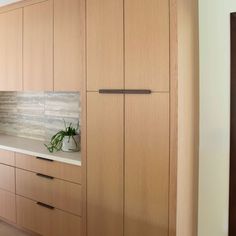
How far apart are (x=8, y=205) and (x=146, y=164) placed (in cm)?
191

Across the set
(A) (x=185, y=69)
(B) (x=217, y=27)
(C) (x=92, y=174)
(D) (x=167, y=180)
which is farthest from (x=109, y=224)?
(B) (x=217, y=27)

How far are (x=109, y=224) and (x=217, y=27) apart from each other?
5.56 feet

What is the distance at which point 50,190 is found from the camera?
271 cm

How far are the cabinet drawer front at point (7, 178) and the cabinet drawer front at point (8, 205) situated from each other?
0.07m

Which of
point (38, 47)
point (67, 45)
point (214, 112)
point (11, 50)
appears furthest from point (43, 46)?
point (214, 112)

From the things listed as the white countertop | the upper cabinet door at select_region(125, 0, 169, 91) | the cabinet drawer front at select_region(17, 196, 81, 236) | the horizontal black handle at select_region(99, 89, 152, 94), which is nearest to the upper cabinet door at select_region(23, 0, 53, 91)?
the white countertop

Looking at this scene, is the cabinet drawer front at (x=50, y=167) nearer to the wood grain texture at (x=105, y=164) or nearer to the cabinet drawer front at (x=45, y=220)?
the wood grain texture at (x=105, y=164)

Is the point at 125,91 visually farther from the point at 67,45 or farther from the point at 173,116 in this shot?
the point at 67,45

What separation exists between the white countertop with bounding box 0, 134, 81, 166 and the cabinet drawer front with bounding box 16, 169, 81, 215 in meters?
0.20

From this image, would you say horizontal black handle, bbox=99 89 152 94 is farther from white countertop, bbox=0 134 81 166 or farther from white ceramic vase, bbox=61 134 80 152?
white ceramic vase, bbox=61 134 80 152

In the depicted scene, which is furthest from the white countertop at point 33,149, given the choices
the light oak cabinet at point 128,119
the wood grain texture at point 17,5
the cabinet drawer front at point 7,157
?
the wood grain texture at point 17,5

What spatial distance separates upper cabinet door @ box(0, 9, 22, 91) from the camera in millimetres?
3164

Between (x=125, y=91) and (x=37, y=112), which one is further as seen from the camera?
(x=37, y=112)

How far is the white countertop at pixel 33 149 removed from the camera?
259 centimetres
